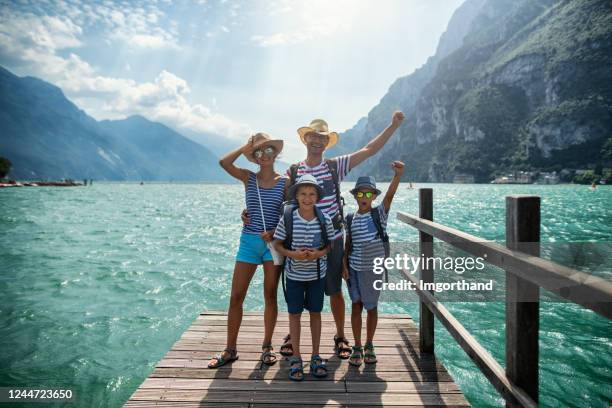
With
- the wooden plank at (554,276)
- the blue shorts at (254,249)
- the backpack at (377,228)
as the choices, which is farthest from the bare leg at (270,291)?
the wooden plank at (554,276)

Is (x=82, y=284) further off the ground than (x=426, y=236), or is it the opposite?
(x=426, y=236)

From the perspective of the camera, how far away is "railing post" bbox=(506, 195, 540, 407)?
233 centimetres

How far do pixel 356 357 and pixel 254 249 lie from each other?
179 cm

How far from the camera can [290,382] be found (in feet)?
12.9

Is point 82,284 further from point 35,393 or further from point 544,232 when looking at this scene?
point 544,232

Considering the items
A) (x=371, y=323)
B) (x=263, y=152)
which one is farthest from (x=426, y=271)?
(x=263, y=152)

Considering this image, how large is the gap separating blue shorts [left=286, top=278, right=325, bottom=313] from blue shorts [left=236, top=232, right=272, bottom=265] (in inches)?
18.4

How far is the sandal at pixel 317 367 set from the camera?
3.97 metres

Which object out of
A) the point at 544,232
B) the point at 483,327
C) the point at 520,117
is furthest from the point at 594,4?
the point at 483,327

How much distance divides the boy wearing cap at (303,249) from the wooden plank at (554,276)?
147 centimetres

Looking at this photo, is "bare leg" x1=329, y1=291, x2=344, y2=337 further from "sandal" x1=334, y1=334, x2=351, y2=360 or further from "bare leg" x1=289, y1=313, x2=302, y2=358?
"bare leg" x1=289, y1=313, x2=302, y2=358

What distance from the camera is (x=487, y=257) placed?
278 cm

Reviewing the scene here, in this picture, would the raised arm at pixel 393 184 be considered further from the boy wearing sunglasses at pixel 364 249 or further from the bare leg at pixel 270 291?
the bare leg at pixel 270 291

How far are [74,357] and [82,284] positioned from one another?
22.3 feet
